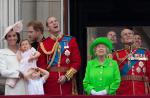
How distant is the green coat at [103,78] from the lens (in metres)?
10.9

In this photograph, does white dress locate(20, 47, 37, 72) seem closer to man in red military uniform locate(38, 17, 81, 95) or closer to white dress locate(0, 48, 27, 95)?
white dress locate(0, 48, 27, 95)

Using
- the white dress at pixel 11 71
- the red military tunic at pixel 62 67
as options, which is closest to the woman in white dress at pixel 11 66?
the white dress at pixel 11 71

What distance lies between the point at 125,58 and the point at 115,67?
18.3 inches

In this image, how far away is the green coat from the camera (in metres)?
10.9

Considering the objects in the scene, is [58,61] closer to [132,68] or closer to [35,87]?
[35,87]

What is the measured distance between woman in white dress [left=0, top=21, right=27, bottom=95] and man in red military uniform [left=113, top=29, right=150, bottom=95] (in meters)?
1.34

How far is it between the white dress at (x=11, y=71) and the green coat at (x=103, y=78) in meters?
0.86

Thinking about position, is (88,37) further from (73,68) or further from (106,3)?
(73,68)

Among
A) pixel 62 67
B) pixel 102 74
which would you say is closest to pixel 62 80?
pixel 62 67

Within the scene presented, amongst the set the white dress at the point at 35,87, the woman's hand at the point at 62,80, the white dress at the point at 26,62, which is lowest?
the white dress at the point at 35,87

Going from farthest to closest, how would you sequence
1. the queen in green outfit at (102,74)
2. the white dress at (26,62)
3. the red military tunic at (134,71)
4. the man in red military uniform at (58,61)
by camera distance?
the man in red military uniform at (58,61) < the red military tunic at (134,71) < the white dress at (26,62) < the queen in green outfit at (102,74)

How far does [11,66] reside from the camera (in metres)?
11.2

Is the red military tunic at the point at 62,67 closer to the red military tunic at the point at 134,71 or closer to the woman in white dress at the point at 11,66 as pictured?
the woman in white dress at the point at 11,66

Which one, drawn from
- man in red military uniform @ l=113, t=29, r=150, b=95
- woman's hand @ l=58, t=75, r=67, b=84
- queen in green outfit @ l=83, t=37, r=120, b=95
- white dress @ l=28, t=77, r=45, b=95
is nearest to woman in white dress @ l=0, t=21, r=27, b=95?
white dress @ l=28, t=77, r=45, b=95
